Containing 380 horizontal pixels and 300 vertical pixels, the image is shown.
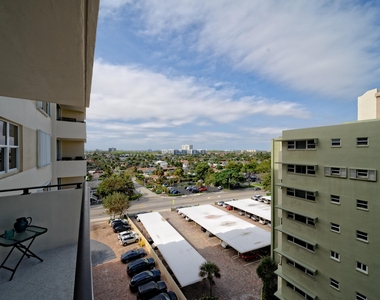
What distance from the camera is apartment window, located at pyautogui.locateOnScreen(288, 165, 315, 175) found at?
26.6 feet

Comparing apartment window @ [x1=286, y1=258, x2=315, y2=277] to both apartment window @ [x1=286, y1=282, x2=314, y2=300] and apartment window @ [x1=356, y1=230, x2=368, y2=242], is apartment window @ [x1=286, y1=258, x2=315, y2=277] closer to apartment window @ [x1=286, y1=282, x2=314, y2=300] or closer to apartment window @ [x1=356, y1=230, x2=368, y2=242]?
apartment window @ [x1=286, y1=282, x2=314, y2=300]

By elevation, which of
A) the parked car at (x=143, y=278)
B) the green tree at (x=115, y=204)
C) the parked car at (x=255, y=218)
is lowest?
the parked car at (x=255, y=218)

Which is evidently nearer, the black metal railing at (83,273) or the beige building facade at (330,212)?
the black metal railing at (83,273)

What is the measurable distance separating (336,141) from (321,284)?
18.8 ft

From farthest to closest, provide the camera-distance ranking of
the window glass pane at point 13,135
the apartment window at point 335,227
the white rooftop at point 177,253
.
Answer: the white rooftop at point 177,253
the apartment window at point 335,227
the window glass pane at point 13,135

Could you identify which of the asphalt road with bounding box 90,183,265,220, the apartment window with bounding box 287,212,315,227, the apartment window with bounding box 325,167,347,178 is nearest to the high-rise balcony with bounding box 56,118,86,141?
the apartment window with bounding box 287,212,315,227

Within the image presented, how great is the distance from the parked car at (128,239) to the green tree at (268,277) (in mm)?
9977

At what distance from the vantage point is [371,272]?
6.40 meters

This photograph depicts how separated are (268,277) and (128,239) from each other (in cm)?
1074

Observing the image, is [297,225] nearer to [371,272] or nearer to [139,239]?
[371,272]

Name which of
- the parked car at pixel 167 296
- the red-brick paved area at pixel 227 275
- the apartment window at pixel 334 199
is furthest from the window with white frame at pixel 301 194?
the parked car at pixel 167 296

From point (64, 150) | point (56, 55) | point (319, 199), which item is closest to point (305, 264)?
point (319, 199)

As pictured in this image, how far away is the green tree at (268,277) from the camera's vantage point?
9.96 m

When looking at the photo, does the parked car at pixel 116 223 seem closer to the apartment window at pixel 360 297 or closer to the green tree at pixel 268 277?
the green tree at pixel 268 277
